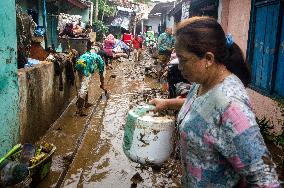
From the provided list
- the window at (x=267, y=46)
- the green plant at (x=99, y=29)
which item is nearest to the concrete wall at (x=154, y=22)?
the green plant at (x=99, y=29)

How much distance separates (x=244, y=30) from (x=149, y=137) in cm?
657

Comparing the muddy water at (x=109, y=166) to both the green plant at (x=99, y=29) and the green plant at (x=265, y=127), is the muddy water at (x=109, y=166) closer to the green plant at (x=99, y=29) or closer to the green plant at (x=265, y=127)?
the green plant at (x=265, y=127)

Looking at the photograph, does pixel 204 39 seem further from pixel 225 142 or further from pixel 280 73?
pixel 280 73

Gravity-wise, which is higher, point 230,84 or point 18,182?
point 230,84

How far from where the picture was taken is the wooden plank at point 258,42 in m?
7.20

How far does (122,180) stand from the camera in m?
4.89

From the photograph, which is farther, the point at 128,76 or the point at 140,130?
the point at 128,76

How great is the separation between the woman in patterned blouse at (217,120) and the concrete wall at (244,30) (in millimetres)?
4279

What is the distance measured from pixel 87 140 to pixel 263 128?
3.51 m

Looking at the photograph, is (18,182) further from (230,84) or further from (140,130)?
(230,84)

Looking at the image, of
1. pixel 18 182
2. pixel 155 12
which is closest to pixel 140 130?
pixel 18 182

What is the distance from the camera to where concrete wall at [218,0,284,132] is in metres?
6.33

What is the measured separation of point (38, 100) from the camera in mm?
6320

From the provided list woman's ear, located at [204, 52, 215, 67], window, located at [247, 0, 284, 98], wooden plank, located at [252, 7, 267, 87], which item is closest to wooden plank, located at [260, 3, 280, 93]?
window, located at [247, 0, 284, 98]
